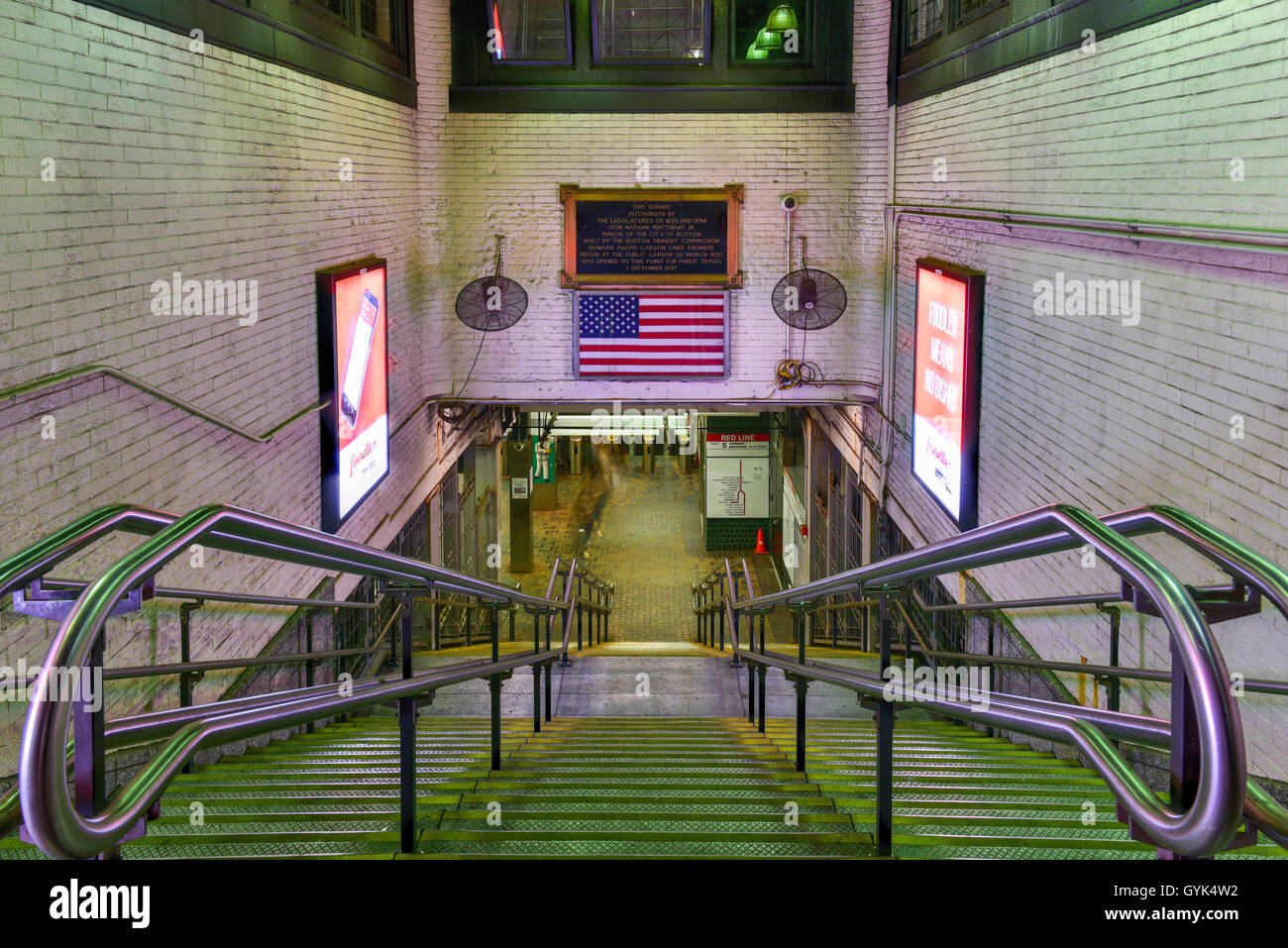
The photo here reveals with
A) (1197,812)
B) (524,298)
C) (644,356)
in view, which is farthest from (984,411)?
(1197,812)

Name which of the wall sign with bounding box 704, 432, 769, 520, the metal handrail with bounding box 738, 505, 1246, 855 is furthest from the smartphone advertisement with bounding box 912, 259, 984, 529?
the wall sign with bounding box 704, 432, 769, 520

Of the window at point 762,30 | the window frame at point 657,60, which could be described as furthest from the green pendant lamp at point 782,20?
the window frame at point 657,60

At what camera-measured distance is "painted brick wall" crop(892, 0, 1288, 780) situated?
13.5ft

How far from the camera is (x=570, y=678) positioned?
877 centimetres

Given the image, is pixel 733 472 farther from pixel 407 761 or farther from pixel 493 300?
pixel 407 761

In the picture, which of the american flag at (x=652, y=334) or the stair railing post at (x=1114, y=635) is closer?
the stair railing post at (x=1114, y=635)

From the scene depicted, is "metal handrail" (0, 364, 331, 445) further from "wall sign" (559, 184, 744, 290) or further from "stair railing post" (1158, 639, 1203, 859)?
"wall sign" (559, 184, 744, 290)

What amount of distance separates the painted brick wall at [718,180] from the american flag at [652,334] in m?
0.27

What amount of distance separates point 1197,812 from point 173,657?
501 centimetres

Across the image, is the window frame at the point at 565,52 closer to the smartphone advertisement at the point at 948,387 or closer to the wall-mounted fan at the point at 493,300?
the wall-mounted fan at the point at 493,300

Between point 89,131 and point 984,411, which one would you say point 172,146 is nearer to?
point 89,131

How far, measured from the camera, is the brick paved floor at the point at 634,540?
50.2 feet

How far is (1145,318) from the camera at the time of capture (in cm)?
516

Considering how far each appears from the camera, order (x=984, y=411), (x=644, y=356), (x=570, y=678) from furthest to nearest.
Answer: (x=644, y=356)
(x=570, y=678)
(x=984, y=411)
